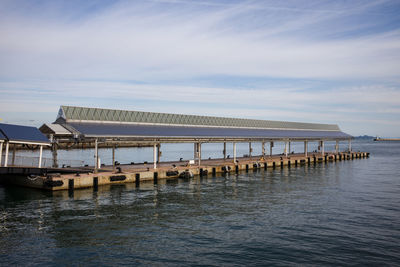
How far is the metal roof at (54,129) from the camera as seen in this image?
4284 centimetres

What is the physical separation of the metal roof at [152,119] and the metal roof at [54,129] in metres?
2.27

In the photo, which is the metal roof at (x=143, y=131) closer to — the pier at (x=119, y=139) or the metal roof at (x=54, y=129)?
the pier at (x=119, y=139)

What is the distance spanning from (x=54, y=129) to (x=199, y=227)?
27340 millimetres

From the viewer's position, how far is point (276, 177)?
5453 centimetres

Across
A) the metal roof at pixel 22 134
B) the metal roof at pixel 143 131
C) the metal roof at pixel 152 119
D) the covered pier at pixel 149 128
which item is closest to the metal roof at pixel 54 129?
the covered pier at pixel 149 128

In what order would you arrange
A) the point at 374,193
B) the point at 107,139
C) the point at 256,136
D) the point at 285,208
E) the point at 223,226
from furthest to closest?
the point at 256,136 < the point at 107,139 < the point at 374,193 < the point at 285,208 < the point at 223,226

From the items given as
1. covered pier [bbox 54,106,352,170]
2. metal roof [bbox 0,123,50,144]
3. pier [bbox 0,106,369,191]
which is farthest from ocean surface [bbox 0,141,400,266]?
covered pier [bbox 54,106,352,170]

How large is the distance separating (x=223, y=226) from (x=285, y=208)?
8.78m

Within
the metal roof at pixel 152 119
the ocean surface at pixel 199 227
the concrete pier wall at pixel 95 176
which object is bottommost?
the ocean surface at pixel 199 227

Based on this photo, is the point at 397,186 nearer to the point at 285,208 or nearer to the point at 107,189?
the point at 285,208

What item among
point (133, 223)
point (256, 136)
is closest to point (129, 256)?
point (133, 223)

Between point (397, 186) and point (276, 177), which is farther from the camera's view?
point (276, 177)

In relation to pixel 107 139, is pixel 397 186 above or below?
below

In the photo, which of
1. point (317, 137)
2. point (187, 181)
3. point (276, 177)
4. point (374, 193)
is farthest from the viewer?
point (317, 137)
